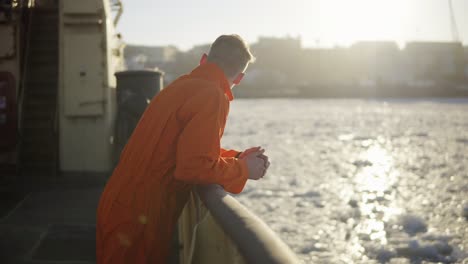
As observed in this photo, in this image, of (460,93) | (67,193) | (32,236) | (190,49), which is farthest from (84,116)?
(190,49)

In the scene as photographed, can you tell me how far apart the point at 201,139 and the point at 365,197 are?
9784 mm

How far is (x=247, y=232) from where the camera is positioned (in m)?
1.56

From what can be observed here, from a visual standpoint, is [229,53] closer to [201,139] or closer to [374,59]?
[201,139]

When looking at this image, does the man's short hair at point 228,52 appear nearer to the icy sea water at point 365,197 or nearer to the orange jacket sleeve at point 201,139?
the orange jacket sleeve at point 201,139

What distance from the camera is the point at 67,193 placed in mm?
5938

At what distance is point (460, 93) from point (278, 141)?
51.6 metres

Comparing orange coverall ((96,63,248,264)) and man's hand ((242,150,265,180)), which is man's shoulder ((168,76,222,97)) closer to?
orange coverall ((96,63,248,264))

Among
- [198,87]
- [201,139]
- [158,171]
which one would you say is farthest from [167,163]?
[198,87]

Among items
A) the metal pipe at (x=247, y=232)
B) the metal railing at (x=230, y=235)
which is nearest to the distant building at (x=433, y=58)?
the metal railing at (x=230, y=235)

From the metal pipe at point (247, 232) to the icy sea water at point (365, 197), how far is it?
16.6 ft

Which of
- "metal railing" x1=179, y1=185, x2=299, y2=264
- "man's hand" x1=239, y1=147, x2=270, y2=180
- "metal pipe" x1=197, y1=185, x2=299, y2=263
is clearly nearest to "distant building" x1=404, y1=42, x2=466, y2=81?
"man's hand" x1=239, y1=147, x2=270, y2=180

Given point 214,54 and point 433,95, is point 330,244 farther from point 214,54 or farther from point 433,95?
point 433,95

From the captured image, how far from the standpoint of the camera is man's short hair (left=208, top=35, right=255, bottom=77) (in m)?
2.21

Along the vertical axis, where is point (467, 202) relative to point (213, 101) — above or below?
below
